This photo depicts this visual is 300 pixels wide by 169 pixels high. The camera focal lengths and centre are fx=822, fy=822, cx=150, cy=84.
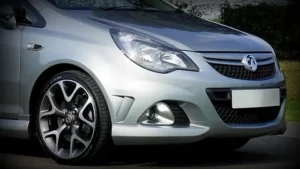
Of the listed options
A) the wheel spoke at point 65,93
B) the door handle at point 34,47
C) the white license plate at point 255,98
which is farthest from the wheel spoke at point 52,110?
the white license plate at point 255,98

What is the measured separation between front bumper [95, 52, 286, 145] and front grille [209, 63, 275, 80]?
7 cm

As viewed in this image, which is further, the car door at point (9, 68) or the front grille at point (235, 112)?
the car door at point (9, 68)

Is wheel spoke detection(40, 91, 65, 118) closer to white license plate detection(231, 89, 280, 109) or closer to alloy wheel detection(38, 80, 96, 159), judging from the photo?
alloy wheel detection(38, 80, 96, 159)

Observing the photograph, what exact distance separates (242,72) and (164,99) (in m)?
0.70

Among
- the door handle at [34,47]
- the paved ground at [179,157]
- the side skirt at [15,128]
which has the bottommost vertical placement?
the paved ground at [179,157]

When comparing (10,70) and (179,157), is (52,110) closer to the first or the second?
(10,70)

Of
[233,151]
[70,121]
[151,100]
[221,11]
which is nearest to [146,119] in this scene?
[151,100]

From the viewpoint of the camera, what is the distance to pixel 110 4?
6750 mm

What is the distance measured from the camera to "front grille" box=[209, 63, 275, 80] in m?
6.00

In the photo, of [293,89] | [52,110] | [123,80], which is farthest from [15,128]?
[293,89]

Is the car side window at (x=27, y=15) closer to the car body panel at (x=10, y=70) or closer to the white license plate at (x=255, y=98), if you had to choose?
the car body panel at (x=10, y=70)

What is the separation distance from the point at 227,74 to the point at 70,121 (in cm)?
121

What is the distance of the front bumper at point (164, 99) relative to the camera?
5773mm

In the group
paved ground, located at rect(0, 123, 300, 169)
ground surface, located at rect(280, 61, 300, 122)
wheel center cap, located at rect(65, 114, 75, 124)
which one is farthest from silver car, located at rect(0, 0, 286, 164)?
ground surface, located at rect(280, 61, 300, 122)
